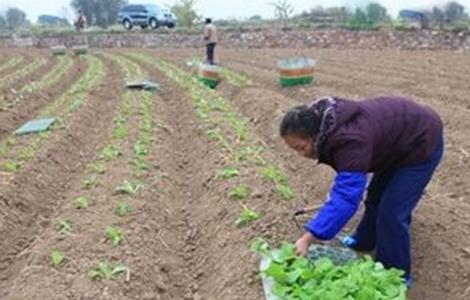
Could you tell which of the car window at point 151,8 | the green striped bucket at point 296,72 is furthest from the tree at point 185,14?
the green striped bucket at point 296,72

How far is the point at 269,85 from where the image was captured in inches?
680

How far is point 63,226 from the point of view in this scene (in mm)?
6566

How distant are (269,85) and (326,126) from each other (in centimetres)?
1269

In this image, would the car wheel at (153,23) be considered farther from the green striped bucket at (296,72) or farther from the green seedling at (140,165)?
the green seedling at (140,165)

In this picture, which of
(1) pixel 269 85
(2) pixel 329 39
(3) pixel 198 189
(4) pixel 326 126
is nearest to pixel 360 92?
(1) pixel 269 85

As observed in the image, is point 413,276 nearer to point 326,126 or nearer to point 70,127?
point 326,126

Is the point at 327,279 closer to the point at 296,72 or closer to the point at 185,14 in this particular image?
the point at 296,72

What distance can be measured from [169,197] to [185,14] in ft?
136

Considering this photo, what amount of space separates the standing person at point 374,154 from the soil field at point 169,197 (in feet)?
→ 2.13

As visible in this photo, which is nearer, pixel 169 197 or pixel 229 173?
pixel 229 173

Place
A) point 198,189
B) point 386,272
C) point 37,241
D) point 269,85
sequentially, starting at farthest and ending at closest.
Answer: point 269,85 < point 198,189 < point 37,241 < point 386,272

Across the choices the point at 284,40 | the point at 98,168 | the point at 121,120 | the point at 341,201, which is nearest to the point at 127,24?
the point at 284,40

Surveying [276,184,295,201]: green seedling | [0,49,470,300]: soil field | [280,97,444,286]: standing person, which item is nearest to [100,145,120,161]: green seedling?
[0,49,470,300]: soil field

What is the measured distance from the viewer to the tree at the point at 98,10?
62.1 metres
